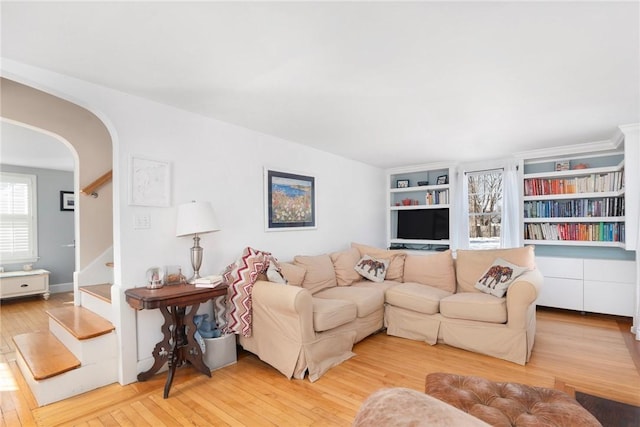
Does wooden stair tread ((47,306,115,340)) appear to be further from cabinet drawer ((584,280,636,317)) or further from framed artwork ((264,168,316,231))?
cabinet drawer ((584,280,636,317))

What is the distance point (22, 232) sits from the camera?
5434 millimetres

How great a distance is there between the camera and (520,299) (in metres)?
2.88

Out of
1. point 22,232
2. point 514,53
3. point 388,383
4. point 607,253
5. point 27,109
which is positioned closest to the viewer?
point 514,53

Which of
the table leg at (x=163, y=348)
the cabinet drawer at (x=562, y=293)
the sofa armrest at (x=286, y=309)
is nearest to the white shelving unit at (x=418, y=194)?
the cabinet drawer at (x=562, y=293)

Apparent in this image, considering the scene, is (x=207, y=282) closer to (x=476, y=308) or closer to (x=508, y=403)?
(x=508, y=403)

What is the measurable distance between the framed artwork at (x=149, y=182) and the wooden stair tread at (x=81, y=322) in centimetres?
98

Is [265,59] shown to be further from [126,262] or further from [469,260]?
[469,260]

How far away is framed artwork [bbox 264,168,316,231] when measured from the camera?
3.69 meters

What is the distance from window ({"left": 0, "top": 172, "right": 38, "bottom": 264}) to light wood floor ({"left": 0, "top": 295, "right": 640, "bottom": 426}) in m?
2.64

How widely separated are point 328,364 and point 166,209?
6.19 ft

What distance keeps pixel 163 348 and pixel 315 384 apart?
123 centimetres

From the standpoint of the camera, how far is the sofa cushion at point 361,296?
3250 mm

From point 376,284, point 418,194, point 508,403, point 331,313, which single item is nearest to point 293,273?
point 331,313

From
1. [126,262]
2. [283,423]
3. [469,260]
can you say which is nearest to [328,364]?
[283,423]
